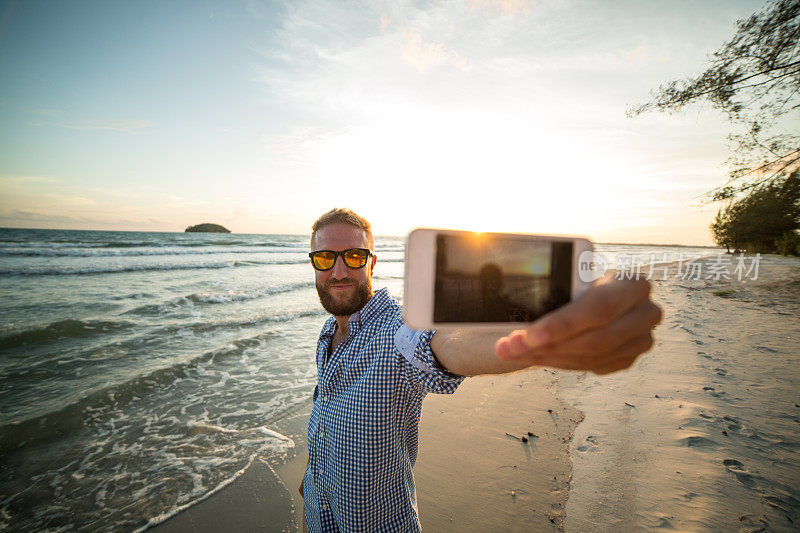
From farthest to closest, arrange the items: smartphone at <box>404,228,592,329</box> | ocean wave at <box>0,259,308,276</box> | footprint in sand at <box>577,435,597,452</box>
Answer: ocean wave at <box>0,259,308,276</box> < footprint in sand at <box>577,435,597,452</box> < smartphone at <box>404,228,592,329</box>

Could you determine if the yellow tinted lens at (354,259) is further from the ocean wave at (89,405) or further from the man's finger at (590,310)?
the ocean wave at (89,405)

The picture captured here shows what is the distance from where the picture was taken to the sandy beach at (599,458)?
2830 mm

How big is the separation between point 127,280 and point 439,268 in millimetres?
18759

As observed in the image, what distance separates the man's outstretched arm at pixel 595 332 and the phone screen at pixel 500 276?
23 centimetres

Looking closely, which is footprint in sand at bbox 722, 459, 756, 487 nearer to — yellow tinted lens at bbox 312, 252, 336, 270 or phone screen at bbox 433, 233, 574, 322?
phone screen at bbox 433, 233, 574, 322

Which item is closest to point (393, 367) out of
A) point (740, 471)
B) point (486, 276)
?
point (486, 276)

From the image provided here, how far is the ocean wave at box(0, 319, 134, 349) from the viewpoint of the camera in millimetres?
7125

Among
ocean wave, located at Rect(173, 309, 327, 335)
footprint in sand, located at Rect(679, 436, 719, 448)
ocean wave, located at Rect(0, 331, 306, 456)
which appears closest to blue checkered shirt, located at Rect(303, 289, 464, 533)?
footprint in sand, located at Rect(679, 436, 719, 448)

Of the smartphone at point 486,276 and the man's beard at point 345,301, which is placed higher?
the smartphone at point 486,276

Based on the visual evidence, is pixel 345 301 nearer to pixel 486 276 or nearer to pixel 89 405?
pixel 486 276

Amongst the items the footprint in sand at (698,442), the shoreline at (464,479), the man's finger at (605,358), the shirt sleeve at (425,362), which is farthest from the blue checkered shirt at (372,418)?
the footprint in sand at (698,442)

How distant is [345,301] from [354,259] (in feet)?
1.16

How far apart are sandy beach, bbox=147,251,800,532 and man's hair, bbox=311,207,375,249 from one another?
289 cm

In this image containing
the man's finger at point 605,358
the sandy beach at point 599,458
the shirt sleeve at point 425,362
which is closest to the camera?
the man's finger at point 605,358
